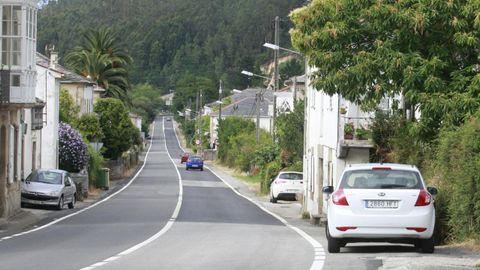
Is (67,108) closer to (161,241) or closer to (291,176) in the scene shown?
(291,176)

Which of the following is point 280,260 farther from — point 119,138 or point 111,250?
point 119,138

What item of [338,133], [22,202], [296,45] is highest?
[296,45]

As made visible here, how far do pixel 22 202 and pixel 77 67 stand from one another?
171ft

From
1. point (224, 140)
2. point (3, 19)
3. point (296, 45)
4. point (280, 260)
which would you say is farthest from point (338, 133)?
point (224, 140)

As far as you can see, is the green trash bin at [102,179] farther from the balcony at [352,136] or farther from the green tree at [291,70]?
the green tree at [291,70]

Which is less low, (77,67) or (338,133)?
(77,67)

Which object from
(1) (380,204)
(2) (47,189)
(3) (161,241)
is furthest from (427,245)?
(2) (47,189)

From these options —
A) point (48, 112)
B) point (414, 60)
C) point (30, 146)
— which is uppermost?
point (414, 60)

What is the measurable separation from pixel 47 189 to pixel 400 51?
19.3 m

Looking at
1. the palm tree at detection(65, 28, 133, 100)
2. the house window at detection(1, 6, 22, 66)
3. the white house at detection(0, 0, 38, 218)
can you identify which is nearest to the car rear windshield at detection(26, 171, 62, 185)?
the white house at detection(0, 0, 38, 218)

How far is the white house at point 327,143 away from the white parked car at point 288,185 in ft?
17.0

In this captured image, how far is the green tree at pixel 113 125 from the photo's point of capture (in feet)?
255

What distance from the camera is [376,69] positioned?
2364 centimetres

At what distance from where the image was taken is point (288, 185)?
159 ft
